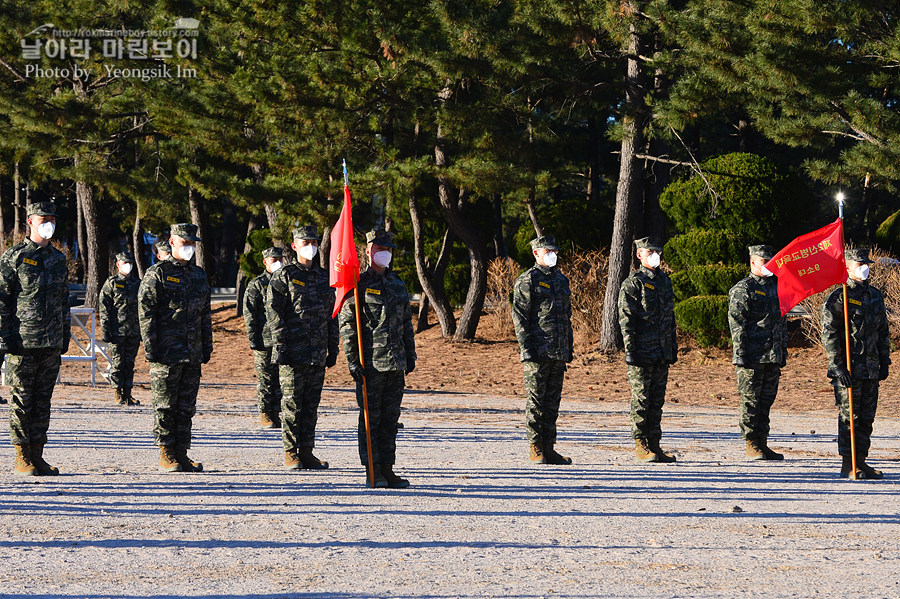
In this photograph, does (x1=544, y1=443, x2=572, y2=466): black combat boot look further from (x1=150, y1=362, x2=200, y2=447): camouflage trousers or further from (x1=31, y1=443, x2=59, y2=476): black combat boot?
(x1=31, y1=443, x2=59, y2=476): black combat boot

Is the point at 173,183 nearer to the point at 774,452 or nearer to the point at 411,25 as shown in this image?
the point at 411,25

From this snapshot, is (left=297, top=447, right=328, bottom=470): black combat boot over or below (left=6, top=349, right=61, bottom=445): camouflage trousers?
below

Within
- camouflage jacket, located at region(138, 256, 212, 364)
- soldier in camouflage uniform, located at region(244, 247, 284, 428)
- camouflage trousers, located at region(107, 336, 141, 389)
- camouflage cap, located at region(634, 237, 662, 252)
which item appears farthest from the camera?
camouflage trousers, located at region(107, 336, 141, 389)

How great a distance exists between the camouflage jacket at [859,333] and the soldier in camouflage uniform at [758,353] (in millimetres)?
929

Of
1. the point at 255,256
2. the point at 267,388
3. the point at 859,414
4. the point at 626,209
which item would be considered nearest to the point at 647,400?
the point at 859,414

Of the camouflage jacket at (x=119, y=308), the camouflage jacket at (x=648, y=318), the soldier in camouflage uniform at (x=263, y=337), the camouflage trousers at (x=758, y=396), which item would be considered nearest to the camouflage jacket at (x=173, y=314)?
the soldier in camouflage uniform at (x=263, y=337)

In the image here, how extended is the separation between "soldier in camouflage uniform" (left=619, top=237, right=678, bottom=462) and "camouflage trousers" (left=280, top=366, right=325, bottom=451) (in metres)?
3.06

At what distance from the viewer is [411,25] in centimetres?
2350

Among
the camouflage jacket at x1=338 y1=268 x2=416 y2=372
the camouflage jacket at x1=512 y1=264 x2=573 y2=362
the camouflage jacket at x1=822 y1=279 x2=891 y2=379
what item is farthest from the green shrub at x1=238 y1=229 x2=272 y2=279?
the camouflage jacket at x1=822 y1=279 x2=891 y2=379

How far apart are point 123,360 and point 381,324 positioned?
797 cm

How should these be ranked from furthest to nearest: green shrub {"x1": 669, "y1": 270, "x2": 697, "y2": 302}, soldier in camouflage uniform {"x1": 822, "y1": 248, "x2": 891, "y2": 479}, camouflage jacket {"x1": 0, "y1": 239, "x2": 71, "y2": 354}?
green shrub {"x1": 669, "y1": 270, "x2": 697, "y2": 302} → soldier in camouflage uniform {"x1": 822, "y1": 248, "x2": 891, "y2": 479} → camouflage jacket {"x1": 0, "y1": 239, "x2": 71, "y2": 354}

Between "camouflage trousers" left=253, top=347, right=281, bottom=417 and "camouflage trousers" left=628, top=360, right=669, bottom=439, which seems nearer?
"camouflage trousers" left=628, top=360, right=669, bottom=439

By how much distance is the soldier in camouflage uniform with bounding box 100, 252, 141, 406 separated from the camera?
15.7m

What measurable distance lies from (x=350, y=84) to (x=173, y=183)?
1250 centimetres
